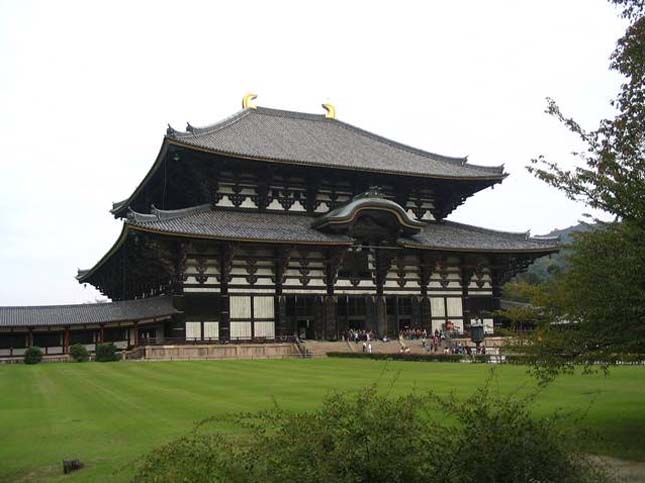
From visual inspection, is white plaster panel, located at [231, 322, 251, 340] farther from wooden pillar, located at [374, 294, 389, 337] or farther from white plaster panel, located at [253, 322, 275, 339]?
wooden pillar, located at [374, 294, 389, 337]

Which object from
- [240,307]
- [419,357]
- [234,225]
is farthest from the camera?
[234,225]

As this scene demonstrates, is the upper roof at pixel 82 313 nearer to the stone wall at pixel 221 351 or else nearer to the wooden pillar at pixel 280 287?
the stone wall at pixel 221 351

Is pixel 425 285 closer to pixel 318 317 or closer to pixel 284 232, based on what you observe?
pixel 318 317

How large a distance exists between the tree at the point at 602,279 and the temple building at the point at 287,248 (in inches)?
1264

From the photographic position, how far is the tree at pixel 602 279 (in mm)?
10648

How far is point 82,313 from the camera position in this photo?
4381 centimetres

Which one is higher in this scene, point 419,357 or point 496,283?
point 496,283

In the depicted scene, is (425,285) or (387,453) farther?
(425,285)

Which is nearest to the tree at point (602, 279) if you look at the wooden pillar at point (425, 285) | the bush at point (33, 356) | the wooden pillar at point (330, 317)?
the bush at point (33, 356)

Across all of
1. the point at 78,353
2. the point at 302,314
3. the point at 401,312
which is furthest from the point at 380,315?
the point at 78,353

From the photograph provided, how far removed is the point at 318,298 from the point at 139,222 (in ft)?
48.4

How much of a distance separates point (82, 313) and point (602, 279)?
38997 millimetres

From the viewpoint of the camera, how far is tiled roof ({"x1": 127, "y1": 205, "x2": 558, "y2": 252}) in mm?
43000

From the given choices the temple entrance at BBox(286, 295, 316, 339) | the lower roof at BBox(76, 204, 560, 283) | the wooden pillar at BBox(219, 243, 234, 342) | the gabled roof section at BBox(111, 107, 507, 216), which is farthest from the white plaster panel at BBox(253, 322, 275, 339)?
the gabled roof section at BBox(111, 107, 507, 216)
